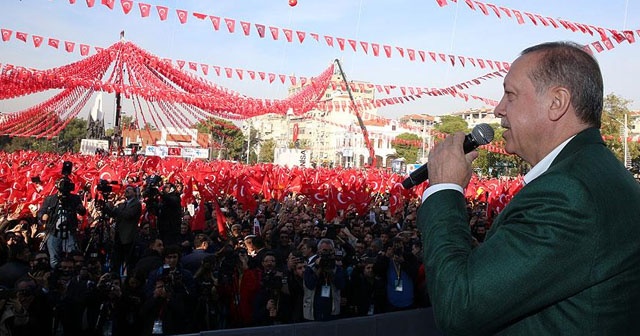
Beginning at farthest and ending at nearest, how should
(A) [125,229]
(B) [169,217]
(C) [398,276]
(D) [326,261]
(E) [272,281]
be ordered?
(B) [169,217], (A) [125,229], (C) [398,276], (D) [326,261], (E) [272,281]

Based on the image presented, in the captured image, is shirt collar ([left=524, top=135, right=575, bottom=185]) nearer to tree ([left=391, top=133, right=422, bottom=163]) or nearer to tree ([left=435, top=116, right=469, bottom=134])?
tree ([left=435, top=116, right=469, bottom=134])

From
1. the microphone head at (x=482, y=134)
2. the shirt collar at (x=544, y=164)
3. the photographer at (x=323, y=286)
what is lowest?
the photographer at (x=323, y=286)

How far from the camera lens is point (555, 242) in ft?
4.06

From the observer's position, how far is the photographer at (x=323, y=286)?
7176 mm

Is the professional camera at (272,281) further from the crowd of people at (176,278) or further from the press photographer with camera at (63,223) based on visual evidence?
the press photographer with camera at (63,223)

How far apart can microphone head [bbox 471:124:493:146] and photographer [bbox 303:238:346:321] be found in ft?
18.4

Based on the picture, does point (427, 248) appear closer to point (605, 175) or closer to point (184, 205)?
point (605, 175)

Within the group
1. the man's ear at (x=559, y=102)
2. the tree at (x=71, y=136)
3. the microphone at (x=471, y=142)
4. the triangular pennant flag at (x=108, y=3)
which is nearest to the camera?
the man's ear at (x=559, y=102)

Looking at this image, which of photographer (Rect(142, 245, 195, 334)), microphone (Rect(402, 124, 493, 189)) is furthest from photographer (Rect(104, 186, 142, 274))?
microphone (Rect(402, 124, 493, 189))

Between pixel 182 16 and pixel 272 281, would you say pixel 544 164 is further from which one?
pixel 182 16

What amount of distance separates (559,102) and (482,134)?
0.33 metres

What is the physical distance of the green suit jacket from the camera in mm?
1248

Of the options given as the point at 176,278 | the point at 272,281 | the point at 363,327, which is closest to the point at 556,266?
the point at 176,278

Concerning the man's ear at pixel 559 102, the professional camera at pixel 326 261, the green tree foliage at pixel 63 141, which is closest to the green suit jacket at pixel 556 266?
the man's ear at pixel 559 102
